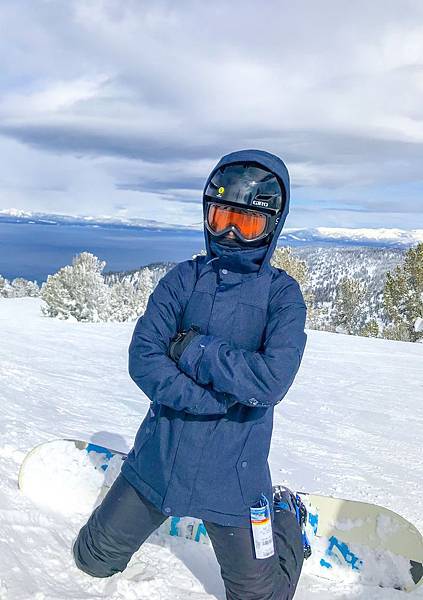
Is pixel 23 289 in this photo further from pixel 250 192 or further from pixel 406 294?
pixel 250 192

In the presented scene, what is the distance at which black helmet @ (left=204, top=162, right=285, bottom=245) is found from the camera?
2434mm

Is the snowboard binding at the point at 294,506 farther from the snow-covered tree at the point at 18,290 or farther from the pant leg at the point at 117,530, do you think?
the snow-covered tree at the point at 18,290

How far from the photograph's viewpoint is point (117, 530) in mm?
2588

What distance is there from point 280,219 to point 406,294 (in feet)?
91.6

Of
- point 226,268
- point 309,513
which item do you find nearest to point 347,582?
point 309,513

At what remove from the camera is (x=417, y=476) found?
5062mm

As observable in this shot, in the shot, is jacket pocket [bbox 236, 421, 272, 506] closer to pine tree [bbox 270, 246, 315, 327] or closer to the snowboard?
the snowboard

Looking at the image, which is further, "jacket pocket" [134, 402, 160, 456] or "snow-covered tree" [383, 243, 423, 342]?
"snow-covered tree" [383, 243, 423, 342]

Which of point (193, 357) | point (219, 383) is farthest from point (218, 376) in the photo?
point (193, 357)

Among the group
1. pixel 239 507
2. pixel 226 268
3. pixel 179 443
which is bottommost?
pixel 239 507

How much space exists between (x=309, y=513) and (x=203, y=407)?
153cm

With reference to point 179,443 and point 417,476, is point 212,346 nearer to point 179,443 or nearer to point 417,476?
point 179,443

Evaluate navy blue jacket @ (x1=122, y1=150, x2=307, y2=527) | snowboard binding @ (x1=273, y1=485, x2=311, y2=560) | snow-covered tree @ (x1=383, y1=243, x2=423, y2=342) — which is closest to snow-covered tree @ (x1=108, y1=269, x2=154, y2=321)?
snow-covered tree @ (x1=383, y1=243, x2=423, y2=342)

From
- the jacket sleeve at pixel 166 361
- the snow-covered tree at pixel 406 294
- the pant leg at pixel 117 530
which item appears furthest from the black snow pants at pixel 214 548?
the snow-covered tree at pixel 406 294
